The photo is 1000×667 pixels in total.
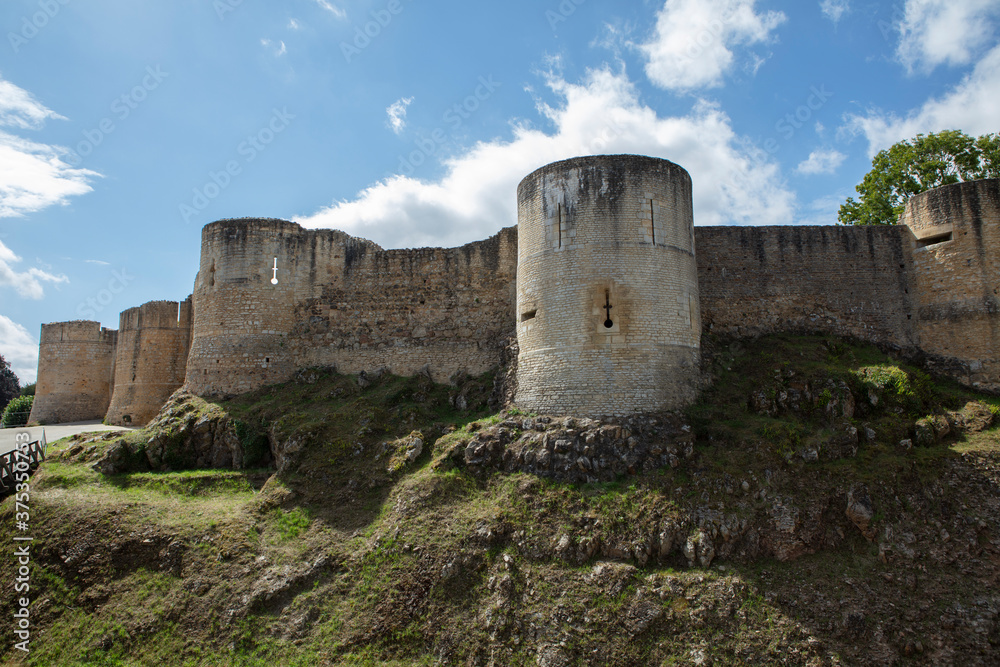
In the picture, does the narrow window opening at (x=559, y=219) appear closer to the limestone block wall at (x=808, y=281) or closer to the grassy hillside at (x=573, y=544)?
the grassy hillside at (x=573, y=544)

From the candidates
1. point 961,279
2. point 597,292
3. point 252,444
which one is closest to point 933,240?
point 961,279

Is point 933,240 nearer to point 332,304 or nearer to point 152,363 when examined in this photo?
point 332,304

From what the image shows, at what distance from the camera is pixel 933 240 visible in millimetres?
17219

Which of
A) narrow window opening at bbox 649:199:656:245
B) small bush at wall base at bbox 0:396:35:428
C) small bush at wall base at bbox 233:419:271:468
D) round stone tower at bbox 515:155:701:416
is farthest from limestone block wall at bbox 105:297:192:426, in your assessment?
narrow window opening at bbox 649:199:656:245

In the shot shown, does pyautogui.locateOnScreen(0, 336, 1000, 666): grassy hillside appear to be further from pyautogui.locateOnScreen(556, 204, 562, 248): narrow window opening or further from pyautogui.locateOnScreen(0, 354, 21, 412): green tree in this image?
pyautogui.locateOnScreen(0, 354, 21, 412): green tree

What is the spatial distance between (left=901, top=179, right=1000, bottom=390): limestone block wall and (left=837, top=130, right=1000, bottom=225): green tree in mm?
6006

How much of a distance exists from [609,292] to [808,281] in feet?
24.9

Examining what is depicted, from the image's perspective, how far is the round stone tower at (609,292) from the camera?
14.0 metres

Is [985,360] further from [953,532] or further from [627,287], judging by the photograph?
[627,287]

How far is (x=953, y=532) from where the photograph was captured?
444 inches

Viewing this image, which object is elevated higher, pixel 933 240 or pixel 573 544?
pixel 933 240

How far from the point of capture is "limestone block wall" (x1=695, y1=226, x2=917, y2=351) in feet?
57.4

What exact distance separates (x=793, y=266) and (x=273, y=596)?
16.5m

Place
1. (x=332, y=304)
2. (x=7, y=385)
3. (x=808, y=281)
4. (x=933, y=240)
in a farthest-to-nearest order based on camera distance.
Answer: (x=7, y=385) < (x=332, y=304) < (x=808, y=281) < (x=933, y=240)
